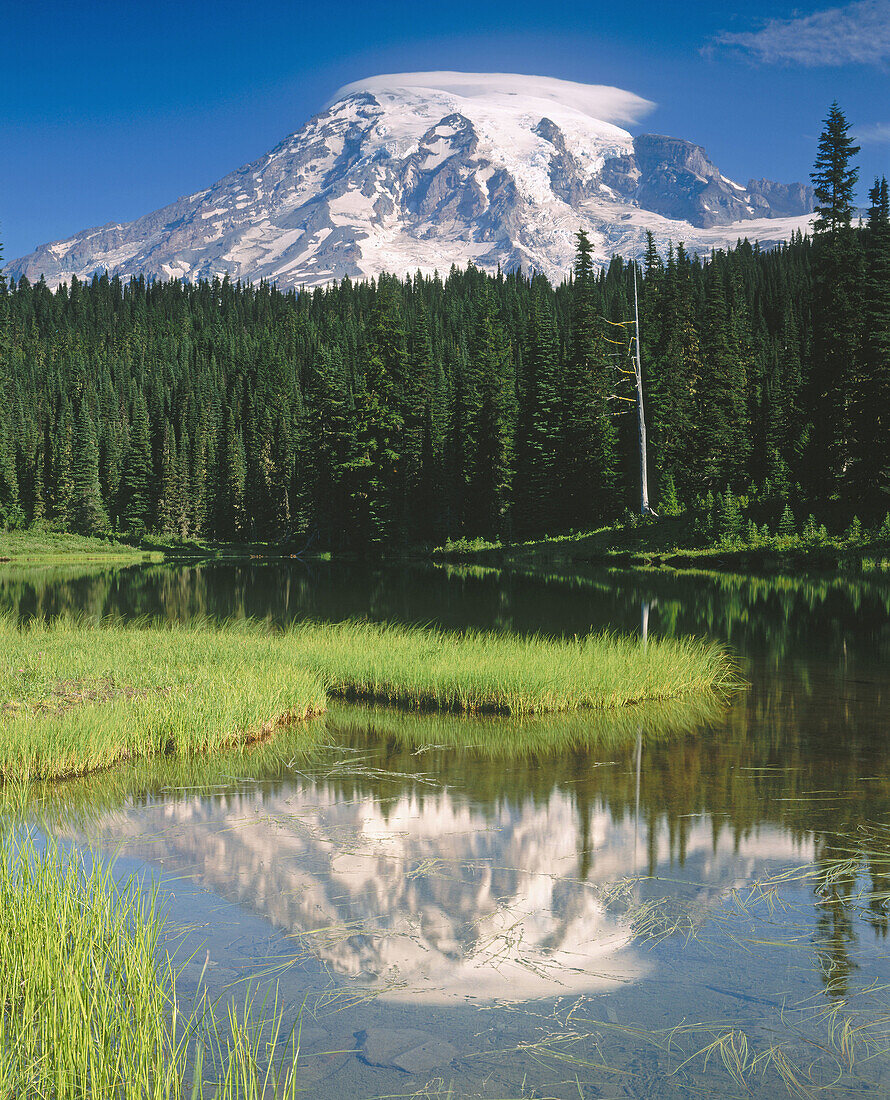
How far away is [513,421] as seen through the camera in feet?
225

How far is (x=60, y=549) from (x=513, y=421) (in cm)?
4074

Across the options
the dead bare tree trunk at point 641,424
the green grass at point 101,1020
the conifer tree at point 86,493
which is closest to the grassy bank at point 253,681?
the green grass at point 101,1020

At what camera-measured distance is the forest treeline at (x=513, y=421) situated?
46969 millimetres

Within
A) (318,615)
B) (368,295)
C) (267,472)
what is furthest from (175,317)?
(318,615)

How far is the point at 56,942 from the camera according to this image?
551cm

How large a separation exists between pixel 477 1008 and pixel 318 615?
24.1 meters

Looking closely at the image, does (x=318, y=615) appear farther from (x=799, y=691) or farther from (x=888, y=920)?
(x=888, y=920)

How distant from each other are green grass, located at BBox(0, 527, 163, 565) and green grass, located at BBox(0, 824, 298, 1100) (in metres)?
69.5

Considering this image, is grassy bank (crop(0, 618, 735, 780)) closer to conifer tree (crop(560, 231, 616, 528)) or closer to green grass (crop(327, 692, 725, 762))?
green grass (crop(327, 692, 725, 762))

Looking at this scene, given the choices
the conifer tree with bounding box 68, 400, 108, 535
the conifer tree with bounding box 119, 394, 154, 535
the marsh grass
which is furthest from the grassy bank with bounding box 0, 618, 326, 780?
the conifer tree with bounding box 119, 394, 154, 535

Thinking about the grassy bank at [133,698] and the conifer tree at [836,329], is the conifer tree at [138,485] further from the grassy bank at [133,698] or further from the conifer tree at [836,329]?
the grassy bank at [133,698]

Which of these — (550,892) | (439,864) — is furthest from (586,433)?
(550,892)

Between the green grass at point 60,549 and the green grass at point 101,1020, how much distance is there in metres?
69.5

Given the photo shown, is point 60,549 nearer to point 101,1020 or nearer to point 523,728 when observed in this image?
point 523,728
